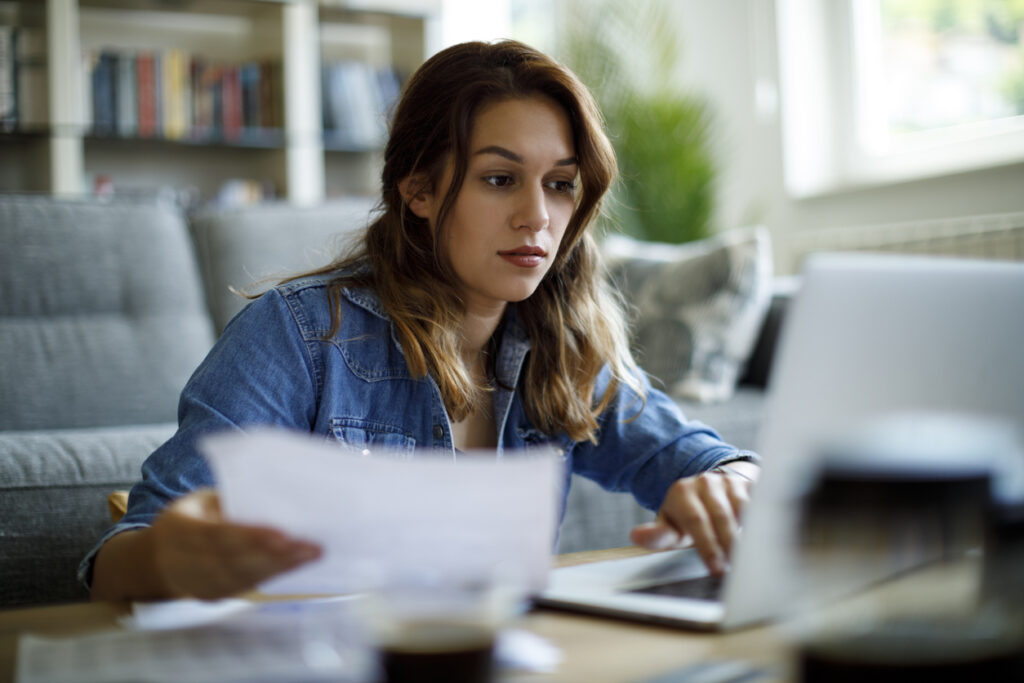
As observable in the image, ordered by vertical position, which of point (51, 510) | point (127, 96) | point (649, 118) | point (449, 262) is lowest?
point (51, 510)

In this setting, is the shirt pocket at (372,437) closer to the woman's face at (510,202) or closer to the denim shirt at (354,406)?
the denim shirt at (354,406)

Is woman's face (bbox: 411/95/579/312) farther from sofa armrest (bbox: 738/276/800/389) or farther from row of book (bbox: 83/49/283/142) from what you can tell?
row of book (bbox: 83/49/283/142)

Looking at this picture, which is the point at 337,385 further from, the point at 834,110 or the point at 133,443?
the point at 834,110

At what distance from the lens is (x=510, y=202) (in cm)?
116

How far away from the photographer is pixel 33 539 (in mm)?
1320

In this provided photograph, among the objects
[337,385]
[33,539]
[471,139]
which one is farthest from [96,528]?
[471,139]

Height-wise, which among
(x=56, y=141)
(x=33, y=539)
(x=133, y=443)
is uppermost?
(x=56, y=141)

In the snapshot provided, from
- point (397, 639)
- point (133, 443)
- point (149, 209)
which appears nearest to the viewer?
point (397, 639)

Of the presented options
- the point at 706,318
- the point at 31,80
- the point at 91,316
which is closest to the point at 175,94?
the point at 31,80

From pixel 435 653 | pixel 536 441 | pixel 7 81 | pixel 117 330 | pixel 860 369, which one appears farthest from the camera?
pixel 7 81

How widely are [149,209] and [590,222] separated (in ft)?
3.89

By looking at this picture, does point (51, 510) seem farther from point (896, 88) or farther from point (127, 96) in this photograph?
point (896, 88)

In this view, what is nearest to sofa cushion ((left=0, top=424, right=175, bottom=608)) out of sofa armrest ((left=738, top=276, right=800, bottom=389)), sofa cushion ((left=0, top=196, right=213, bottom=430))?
sofa cushion ((left=0, top=196, right=213, bottom=430))

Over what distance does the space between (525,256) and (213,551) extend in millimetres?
678
